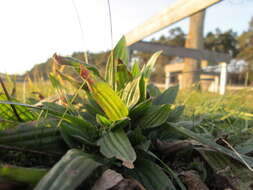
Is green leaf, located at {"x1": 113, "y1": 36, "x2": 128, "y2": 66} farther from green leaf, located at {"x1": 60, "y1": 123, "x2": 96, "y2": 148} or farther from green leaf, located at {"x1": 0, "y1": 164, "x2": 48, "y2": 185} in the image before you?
green leaf, located at {"x1": 0, "y1": 164, "x2": 48, "y2": 185}

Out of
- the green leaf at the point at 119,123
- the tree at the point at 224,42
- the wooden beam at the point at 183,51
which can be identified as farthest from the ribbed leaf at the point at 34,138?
the tree at the point at 224,42

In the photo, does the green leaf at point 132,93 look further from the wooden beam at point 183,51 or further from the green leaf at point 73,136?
the wooden beam at point 183,51

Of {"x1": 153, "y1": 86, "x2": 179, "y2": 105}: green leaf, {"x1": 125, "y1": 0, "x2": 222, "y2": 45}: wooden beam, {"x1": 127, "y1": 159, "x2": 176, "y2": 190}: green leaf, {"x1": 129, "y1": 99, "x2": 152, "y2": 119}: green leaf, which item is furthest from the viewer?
{"x1": 125, "y1": 0, "x2": 222, "y2": 45}: wooden beam

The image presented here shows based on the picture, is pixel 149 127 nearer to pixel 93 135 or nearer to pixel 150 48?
pixel 93 135

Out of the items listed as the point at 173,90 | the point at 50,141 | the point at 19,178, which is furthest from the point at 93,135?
the point at 173,90

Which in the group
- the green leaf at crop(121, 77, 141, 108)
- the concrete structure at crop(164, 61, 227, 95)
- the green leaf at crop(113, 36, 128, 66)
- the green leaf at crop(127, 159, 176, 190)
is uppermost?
the green leaf at crop(113, 36, 128, 66)

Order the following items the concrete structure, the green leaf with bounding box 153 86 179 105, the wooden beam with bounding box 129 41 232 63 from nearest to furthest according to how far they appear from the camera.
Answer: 1. the green leaf with bounding box 153 86 179 105
2. the concrete structure
3. the wooden beam with bounding box 129 41 232 63

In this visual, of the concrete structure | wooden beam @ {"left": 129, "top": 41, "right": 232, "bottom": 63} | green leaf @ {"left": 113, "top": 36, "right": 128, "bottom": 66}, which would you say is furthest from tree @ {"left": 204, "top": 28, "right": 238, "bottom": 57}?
green leaf @ {"left": 113, "top": 36, "right": 128, "bottom": 66}

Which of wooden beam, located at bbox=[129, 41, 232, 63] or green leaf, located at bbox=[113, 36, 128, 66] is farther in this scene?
wooden beam, located at bbox=[129, 41, 232, 63]
